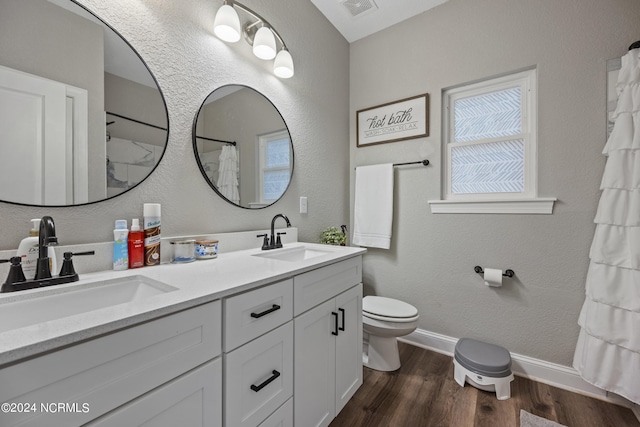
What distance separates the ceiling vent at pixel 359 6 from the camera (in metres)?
1.93

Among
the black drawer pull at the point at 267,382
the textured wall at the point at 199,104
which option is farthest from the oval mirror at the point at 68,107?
the black drawer pull at the point at 267,382

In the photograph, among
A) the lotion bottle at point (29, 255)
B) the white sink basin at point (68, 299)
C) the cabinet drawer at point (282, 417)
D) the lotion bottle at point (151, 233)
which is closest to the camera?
the white sink basin at point (68, 299)

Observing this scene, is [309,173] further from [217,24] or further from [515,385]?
[515,385]

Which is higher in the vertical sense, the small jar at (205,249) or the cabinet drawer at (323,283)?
the small jar at (205,249)

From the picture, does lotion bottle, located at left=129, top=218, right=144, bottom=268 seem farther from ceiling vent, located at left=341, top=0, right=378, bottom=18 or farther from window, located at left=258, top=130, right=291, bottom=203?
ceiling vent, located at left=341, top=0, right=378, bottom=18

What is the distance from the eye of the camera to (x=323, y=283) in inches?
45.3

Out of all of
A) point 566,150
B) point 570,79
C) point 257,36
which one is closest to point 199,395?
point 257,36

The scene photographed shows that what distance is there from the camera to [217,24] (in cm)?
127

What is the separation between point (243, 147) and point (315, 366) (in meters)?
1.22

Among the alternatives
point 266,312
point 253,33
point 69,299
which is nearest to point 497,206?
point 266,312

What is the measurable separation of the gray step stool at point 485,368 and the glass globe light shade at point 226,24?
228 cm

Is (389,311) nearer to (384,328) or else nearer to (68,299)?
(384,328)

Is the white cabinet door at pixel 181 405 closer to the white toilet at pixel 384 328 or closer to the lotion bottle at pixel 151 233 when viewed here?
the lotion bottle at pixel 151 233

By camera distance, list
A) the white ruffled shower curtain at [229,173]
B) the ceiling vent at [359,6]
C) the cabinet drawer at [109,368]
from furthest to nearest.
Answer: the ceiling vent at [359,6] → the white ruffled shower curtain at [229,173] → the cabinet drawer at [109,368]
